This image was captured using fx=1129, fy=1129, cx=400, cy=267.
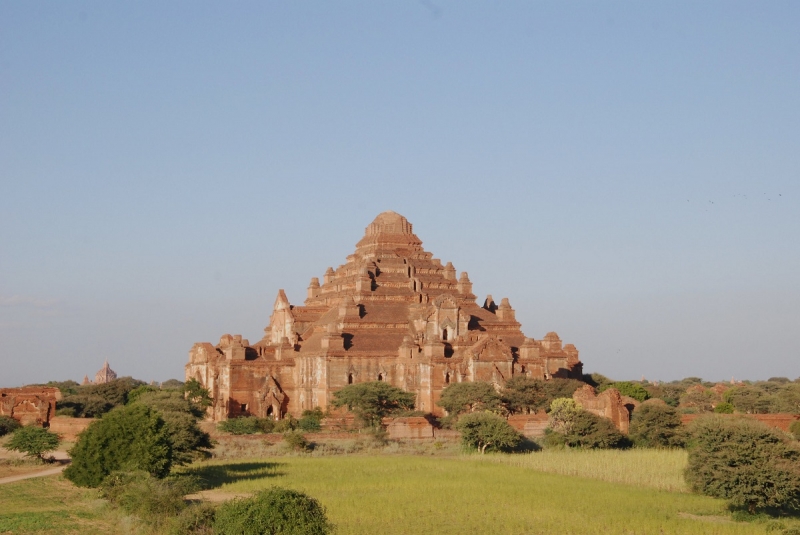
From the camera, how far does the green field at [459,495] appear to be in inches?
1346

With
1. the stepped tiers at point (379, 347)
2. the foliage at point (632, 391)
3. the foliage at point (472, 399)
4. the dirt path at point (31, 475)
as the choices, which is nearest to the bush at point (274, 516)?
the dirt path at point (31, 475)

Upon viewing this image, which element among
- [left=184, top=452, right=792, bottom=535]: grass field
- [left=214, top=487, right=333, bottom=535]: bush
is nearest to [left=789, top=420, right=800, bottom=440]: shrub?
[left=184, top=452, right=792, bottom=535]: grass field

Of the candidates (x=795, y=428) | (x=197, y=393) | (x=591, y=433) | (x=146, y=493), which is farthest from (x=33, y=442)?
(x=795, y=428)

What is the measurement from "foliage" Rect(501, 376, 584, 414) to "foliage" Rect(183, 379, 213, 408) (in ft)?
63.8

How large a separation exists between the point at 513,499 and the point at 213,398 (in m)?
36.6

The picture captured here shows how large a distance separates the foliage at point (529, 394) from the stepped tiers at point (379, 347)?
110cm

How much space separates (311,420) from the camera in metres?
62.6

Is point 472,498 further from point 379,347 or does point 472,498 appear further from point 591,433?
point 379,347

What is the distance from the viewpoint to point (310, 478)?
44594 millimetres

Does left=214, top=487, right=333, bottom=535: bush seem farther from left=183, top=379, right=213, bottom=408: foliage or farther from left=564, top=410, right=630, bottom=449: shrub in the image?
left=183, top=379, right=213, bottom=408: foliage

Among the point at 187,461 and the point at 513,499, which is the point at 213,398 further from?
the point at 513,499

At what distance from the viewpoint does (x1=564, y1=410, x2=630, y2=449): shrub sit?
180 ft

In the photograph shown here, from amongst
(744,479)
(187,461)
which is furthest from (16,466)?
(744,479)

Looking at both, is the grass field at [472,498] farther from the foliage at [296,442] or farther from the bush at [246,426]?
the bush at [246,426]
